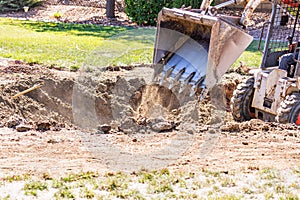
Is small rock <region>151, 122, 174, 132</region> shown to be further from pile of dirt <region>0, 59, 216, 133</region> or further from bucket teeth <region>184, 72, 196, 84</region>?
bucket teeth <region>184, 72, 196, 84</region>

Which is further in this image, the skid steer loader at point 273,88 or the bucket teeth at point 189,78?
the bucket teeth at point 189,78

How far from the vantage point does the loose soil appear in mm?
6840

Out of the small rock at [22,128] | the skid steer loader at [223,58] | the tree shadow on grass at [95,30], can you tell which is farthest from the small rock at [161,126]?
the tree shadow on grass at [95,30]

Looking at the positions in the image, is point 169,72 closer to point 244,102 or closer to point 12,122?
point 244,102

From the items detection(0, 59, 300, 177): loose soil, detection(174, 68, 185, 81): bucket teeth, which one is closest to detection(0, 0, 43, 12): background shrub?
detection(0, 59, 300, 177): loose soil

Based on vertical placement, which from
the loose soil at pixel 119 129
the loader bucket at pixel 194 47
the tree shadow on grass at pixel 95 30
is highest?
the loader bucket at pixel 194 47

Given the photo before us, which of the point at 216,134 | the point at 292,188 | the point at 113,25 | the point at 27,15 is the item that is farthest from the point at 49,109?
the point at 27,15

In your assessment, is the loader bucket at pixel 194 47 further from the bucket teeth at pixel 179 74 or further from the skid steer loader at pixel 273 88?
the skid steer loader at pixel 273 88

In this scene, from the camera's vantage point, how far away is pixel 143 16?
2108cm

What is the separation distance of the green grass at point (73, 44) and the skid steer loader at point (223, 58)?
8.76ft

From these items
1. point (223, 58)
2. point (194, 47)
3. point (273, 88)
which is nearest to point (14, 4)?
point (194, 47)

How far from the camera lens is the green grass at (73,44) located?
13.0 metres

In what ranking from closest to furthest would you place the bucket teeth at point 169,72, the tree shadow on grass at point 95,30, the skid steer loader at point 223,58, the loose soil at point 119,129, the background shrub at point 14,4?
the loose soil at point 119,129
the skid steer loader at point 223,58
the bucket teeth at point 169,72
the tree shadow on grass at point 95,30
the background shrub at point 14,4

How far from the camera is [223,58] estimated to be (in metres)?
9.02
